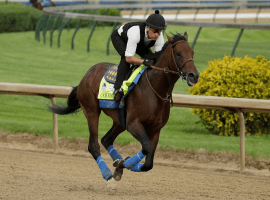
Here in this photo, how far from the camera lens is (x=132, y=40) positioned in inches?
190

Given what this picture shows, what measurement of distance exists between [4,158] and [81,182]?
1598 mm

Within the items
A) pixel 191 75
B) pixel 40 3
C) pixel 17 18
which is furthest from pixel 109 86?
pixel 40 3

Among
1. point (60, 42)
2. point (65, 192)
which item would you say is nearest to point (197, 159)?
point (65, 192)

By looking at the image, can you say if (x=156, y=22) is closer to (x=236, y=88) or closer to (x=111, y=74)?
(x=111, y=74)

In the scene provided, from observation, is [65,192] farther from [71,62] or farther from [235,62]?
[71,62]

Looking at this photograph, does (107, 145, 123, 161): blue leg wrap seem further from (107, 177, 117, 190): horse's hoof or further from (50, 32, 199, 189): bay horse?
(107, 177, 117, 190): horse's hoof

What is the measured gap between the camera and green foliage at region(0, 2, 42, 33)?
2031 centimetres

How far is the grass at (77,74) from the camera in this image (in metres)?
7.46

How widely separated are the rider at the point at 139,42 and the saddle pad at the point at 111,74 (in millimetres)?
173

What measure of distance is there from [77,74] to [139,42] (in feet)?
26.7

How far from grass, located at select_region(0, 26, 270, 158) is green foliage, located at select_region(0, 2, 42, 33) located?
3.28 feet

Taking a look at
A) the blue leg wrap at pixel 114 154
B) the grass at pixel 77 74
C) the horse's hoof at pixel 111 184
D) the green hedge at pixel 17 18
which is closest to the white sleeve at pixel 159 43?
the blue leg wrap at pixel 114 154

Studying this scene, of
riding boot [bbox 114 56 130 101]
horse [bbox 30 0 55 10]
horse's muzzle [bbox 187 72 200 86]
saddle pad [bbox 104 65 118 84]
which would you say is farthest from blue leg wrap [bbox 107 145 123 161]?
horse [bbox 30 0 55 10]

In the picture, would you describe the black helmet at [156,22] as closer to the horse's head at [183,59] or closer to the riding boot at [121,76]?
the horse's head at [183,59]
